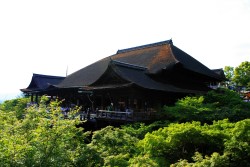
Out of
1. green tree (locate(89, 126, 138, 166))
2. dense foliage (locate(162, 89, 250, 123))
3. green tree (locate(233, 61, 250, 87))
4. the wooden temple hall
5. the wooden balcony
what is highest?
green tree (locate(233, 61, 250, 87))

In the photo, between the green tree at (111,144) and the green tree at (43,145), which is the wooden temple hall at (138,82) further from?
the green tree at (43,145)

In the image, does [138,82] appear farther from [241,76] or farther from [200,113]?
[241,76]

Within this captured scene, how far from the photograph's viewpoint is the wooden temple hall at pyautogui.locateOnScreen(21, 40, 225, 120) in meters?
20.9

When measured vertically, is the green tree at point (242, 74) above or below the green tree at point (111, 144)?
above

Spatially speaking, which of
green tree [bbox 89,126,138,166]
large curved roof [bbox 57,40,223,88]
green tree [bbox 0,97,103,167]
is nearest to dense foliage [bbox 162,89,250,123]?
large curved roof [bbox 57,40,223,88]

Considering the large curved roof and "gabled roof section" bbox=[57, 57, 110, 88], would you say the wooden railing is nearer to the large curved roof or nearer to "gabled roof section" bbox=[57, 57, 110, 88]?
the large curved roof

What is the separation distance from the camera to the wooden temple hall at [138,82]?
20906 mm

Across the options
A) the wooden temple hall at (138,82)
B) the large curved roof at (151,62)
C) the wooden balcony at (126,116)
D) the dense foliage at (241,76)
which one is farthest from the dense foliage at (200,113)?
the dense foliage at (241,76)

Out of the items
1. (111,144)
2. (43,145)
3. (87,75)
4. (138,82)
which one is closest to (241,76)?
(87,75)

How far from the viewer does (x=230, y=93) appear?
22359 millimetres

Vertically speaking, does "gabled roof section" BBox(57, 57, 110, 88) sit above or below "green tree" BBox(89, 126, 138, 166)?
above

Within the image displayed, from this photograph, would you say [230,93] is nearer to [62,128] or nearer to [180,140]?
[180,140]

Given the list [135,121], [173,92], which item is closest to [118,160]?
[135,121]

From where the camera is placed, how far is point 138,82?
20844mm
